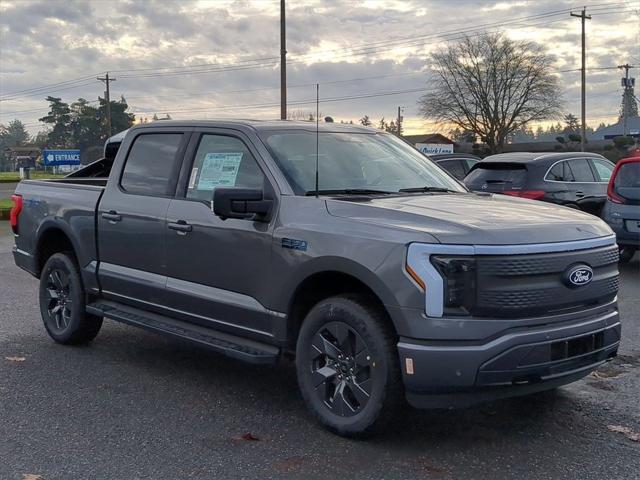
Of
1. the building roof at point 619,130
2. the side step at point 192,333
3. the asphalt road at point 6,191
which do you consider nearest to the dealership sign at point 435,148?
the asphalt road at point 6,191

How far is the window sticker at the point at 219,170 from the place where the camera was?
498 centimetres

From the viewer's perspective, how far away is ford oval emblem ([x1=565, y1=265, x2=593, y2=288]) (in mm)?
3858

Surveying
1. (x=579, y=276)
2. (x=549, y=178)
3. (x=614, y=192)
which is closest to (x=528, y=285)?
(x=579, y=276)

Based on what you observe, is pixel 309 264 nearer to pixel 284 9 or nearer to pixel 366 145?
pixel 366 145

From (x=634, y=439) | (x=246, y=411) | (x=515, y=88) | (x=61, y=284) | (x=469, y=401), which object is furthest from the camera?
(x=515, y=88)

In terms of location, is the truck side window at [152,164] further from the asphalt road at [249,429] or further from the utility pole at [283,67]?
the utility pole at [283,67]

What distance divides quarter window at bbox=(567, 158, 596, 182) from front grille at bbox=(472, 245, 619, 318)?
25.4 feet

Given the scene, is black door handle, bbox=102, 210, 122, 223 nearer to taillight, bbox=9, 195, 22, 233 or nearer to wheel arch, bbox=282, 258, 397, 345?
taillight, bbox=9, 195, 22, 233

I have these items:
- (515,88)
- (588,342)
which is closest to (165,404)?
(588,342)

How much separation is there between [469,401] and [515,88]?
64.7m

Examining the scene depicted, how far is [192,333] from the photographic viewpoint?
4.97 meters

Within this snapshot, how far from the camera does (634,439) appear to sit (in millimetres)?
4152

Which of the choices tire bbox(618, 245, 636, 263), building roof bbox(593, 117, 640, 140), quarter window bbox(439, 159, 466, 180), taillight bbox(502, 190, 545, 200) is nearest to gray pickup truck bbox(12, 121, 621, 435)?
taillight bbox(502, 190, 545, 200)

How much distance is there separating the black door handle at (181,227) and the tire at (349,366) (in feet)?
3.95
